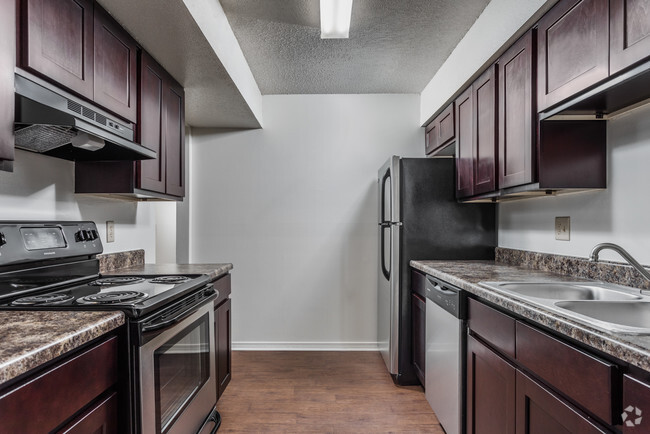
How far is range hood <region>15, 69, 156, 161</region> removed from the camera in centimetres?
117

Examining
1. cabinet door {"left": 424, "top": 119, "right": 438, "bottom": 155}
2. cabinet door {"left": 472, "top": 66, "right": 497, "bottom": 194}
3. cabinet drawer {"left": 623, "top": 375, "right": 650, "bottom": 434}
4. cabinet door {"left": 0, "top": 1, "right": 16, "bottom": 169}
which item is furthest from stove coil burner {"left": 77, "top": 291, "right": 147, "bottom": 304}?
cabinet door {"left": 424, "top": 119, "right": 438, "bottom": 155}

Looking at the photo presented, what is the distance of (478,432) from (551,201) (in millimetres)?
1269

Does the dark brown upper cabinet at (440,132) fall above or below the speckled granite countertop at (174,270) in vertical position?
above

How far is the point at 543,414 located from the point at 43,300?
1.67 metres

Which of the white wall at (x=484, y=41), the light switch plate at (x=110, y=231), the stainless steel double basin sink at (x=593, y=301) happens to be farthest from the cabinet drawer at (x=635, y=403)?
the light switch plate at (x=110, y=231)

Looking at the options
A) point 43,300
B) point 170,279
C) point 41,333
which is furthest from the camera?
point 170,279

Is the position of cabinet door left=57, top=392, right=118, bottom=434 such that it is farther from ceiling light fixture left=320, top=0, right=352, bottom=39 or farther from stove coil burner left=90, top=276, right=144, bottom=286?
ceiling light fixture left=320, top=0, right=352, bottom=39

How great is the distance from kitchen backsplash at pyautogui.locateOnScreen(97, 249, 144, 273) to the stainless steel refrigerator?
5.64ft

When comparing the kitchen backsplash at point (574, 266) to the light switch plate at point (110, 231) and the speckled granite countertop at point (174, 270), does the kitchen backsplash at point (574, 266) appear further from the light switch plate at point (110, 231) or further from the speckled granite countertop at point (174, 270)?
the light switch plate at point (110, 231)

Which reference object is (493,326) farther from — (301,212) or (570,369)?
(301,212)

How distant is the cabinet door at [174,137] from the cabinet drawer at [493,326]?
6.04 ft

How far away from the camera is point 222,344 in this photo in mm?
2279

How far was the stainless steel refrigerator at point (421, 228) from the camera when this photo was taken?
2.59 metres

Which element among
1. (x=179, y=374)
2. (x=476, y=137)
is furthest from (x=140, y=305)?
(x=476, y=137)
